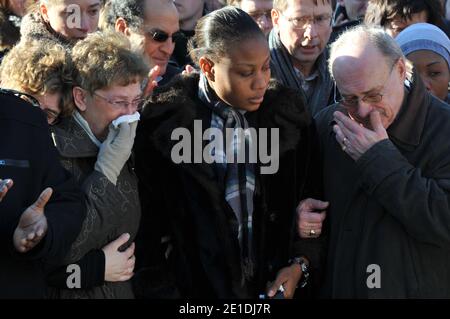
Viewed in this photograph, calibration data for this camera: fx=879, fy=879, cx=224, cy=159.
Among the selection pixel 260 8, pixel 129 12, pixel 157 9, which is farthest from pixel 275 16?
pixel 129 12

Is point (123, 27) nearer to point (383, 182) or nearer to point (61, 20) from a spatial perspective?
point (61, 20)

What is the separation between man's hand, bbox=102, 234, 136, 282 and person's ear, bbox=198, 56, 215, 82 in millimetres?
752

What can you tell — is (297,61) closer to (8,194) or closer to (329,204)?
(329,204)

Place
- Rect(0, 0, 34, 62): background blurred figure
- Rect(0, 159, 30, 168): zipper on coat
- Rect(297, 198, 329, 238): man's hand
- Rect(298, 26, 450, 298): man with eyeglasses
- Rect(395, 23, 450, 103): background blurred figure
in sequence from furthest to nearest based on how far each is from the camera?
Rect(0, 0, 34, 62): background blurred figure
Rect(395, 23, 450, 103): background blurred figure
Rect(297, 198, 329, 238): man's hand
Rect(298, 26, 450, 298): man with eyeglasses
Rect(0, 159, 30, 168): zipper on coat

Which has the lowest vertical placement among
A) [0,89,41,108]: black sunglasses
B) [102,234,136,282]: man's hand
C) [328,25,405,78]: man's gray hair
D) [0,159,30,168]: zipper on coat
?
[102,234,136,282]: man's hand

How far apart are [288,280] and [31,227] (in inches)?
47.4

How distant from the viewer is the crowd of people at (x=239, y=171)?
3.53m

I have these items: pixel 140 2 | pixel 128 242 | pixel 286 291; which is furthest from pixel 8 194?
pixel 140 2

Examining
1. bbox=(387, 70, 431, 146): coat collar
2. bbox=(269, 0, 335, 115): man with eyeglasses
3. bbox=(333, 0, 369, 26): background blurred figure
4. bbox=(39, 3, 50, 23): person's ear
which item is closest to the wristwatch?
bbox=(387, 70, 431, 146): coat collar

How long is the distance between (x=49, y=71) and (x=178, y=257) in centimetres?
95

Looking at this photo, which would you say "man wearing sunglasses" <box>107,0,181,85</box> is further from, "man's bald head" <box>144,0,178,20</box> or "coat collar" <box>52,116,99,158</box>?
"coat collar" <box>52,116,99,158</box>

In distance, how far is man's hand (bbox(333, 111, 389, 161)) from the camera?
140 inches

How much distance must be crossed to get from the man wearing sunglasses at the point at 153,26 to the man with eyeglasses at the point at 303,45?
583 millimetres

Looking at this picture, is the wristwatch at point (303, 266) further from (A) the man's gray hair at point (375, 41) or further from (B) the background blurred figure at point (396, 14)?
(B) the background blurred figure at point (396, 14)
